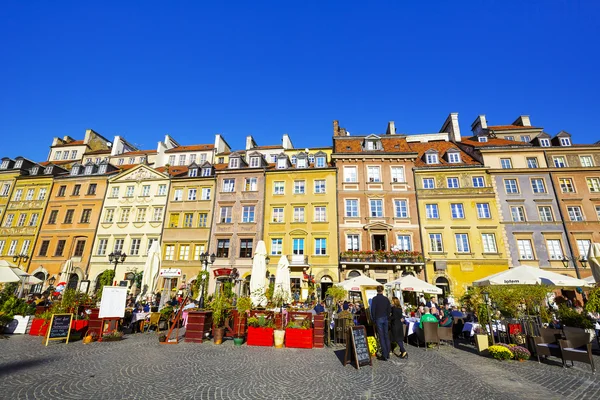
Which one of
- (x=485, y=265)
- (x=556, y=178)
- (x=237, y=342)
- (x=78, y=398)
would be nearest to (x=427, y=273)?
(x=485, y=265)

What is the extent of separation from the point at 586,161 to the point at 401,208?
16794 mm

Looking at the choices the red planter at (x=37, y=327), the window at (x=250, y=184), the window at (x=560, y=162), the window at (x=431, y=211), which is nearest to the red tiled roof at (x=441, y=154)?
the window at (x=431, y=211)

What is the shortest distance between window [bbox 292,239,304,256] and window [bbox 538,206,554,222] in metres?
20.3

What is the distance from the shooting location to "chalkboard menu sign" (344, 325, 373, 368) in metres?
7.73

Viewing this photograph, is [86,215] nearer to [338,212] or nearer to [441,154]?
[338,212]

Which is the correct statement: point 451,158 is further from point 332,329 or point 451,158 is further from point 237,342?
point 237,342

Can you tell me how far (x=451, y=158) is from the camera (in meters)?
28.3

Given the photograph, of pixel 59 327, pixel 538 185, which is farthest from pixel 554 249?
pixel 59 327

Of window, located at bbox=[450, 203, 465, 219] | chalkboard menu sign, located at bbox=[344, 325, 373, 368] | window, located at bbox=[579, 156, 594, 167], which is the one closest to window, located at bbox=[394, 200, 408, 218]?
window, located at bbox=[450, 203, 465, 219]

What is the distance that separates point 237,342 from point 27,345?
269 inches

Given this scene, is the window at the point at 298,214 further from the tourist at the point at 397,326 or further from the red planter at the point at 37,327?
the red planter at the point at 37,327

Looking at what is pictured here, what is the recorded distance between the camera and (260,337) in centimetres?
1045

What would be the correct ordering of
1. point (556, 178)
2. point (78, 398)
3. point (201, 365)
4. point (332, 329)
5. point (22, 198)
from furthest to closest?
point (22, 198) < point (556, 178) < point (332, 329) < point (201, 365) < point (78, 398)

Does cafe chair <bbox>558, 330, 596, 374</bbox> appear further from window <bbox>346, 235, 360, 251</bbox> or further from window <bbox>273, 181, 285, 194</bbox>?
window <bbox>273, 181, 285, 194</bbox>
